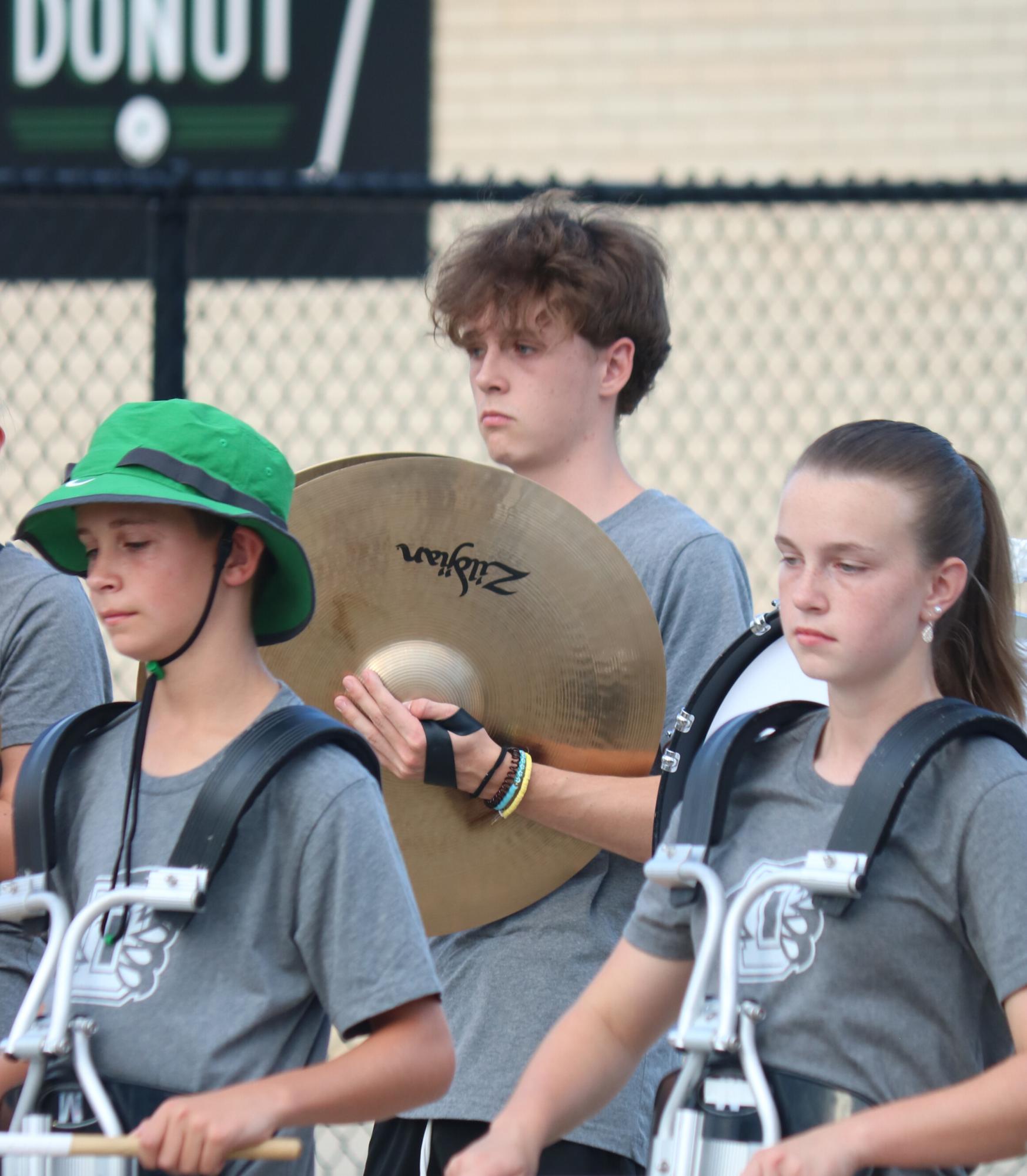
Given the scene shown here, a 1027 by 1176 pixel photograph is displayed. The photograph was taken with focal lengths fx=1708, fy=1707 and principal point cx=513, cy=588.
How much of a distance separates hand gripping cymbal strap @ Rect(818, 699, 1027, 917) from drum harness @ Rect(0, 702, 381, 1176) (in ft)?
1.84

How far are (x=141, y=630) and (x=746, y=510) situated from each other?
4.29 meters

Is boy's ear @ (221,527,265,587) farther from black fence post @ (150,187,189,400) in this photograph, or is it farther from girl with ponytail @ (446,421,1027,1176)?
black fence post @ (150,187,189,400)

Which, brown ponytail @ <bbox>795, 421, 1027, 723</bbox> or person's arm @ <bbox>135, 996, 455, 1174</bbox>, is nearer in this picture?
person's arm @ <bbox>135, 996, 455, 1174</bbox>

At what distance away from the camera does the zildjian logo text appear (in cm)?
243

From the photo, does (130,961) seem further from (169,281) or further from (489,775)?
(169,281)

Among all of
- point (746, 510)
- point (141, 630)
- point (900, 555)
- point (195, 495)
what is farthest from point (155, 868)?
point (746, 510)

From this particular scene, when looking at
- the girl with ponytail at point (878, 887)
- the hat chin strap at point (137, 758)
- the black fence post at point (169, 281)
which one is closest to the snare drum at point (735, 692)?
the girl with ponytail at point (878, 887)

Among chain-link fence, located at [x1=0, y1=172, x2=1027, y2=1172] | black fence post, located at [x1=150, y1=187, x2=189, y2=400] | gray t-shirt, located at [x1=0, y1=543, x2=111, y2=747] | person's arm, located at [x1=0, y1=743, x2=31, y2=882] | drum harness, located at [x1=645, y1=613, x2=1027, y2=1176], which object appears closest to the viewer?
drum harness, located at [x1=645, y1=613, x2=1027, y2=1176]

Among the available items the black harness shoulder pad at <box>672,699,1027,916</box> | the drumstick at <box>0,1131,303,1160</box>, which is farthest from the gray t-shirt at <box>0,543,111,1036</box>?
the black harness shoulder pad at <box>672,699,1027,916</box>

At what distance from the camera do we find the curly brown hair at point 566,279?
2.73 meters

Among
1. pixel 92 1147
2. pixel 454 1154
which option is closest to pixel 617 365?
pixel 454 1154

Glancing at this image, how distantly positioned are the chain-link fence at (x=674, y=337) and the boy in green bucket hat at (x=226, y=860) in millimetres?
3689

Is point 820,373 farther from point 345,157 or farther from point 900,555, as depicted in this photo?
point 900,555

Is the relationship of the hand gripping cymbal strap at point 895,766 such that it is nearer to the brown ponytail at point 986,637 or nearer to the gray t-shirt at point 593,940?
the brown ponytail at point 986,637
